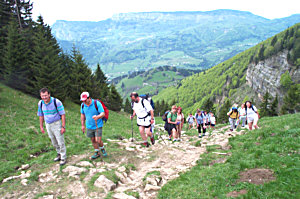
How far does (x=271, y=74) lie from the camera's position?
430ft

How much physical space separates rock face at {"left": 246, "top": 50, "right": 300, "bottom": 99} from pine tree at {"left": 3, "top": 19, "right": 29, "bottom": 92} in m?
135

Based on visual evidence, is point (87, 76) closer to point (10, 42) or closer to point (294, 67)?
point (10, 42)

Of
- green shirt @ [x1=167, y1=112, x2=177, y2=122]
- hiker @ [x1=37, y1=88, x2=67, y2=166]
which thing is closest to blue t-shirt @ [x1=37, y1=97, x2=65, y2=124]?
hiker @ [x1=37, y1=88, x2=67, y2=166]

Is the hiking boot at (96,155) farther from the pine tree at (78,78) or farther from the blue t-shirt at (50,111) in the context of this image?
the pine tree at (78,78)

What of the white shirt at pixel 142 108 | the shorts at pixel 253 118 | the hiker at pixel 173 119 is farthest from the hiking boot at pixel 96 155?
the shorts at pixel 253 118

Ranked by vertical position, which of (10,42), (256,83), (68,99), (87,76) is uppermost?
(10,42)

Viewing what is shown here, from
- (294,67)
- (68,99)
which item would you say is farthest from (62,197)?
(294,67)

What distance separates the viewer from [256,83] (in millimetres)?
144750

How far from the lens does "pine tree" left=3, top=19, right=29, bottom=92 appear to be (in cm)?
2718

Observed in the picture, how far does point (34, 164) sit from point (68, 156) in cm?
155

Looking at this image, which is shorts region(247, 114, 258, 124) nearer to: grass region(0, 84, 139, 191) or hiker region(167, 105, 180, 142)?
hiker region(167, 105, 180, 142)

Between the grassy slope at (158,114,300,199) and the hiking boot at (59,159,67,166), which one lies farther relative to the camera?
the hiking boot at (59,159,67,166)

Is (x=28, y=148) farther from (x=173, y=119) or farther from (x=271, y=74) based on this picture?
(x=271, y=74)

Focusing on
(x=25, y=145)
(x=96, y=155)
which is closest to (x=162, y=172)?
(x=96, y=155)
